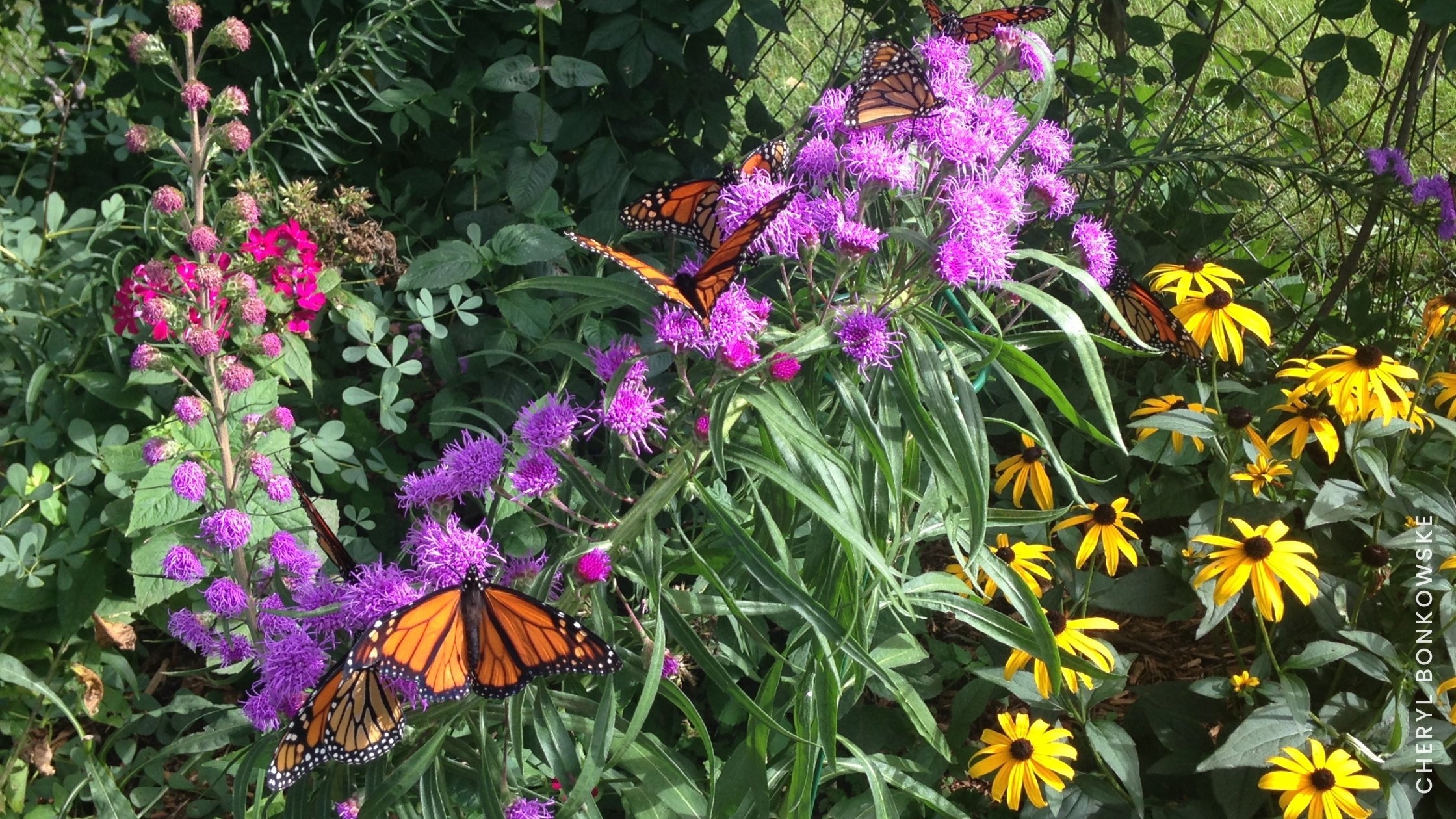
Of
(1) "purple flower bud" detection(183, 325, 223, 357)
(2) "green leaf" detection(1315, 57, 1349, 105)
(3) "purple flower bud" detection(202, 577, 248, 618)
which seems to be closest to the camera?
(3) "purple flower bud" detection(202, 577, 248, 618)

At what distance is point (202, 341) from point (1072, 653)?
1.34m

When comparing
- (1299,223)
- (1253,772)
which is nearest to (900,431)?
(1253,772)

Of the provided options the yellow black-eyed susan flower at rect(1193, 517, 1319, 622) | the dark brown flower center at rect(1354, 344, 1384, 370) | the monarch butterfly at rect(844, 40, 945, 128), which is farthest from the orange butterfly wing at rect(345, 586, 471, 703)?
the dark brown flower center at rect(1354, 344, 1384, 370)

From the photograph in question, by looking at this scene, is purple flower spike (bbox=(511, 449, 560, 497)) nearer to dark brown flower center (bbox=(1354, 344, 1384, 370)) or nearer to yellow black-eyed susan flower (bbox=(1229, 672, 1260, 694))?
yellow black-eyed susan flower (bbox=(1229, 672, 1260, 694))

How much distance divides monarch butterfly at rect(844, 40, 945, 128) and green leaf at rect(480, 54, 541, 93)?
4.49ft

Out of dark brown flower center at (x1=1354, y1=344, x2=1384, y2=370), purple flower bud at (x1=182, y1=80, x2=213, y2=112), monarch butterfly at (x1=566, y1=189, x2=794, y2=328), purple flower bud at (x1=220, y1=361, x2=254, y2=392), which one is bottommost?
purple flower bud at (x1=220, y1=361, x2=254, y2=392)

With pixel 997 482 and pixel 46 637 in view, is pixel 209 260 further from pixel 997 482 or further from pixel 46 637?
pixel 997 482

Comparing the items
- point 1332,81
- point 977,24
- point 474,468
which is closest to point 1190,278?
point 1332,81

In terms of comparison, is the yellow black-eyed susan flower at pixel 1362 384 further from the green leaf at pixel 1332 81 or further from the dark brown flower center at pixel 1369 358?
the green leaf at pixel 1332 81

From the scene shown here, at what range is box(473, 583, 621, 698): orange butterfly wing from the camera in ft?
3.61

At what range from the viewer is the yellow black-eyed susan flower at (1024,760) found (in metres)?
1.77

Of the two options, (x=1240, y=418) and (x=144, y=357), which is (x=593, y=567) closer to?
(x=144, y=357)

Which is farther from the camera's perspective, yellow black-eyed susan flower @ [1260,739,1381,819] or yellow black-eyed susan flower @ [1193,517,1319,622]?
yellow black-eyed susan flower @ [1193,517,1319,622]

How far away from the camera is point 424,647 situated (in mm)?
1072
